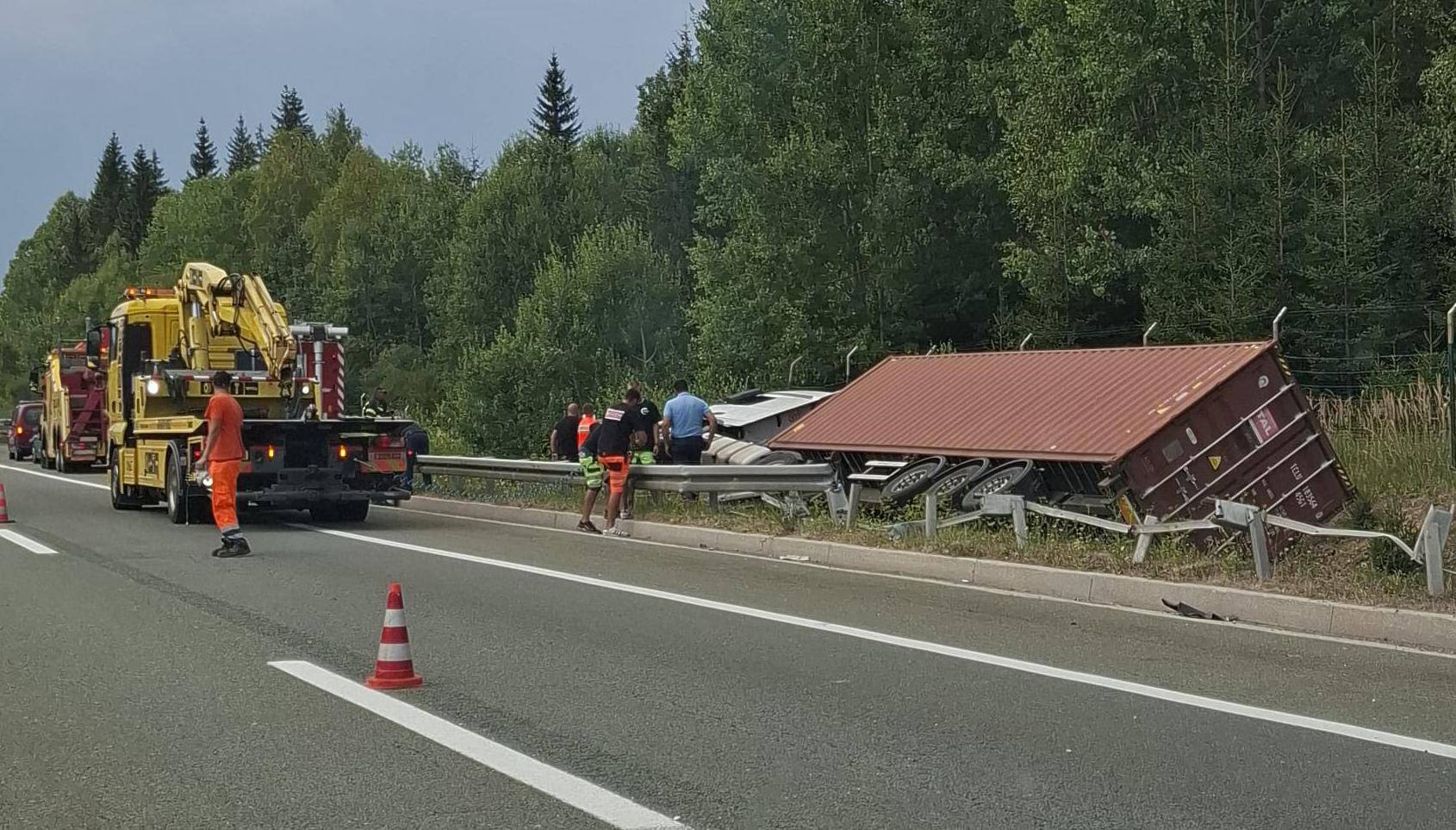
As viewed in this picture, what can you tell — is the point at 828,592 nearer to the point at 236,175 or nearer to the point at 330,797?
the point at 330,797

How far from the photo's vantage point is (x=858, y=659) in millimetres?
8266

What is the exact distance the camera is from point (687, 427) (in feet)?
61.8

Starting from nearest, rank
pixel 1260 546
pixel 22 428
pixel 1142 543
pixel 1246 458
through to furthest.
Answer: pixel 1260 546 → pixel 1142 543 → pixel 1246 458 → pixel 22 428

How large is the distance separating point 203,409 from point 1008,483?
11196 millimetres

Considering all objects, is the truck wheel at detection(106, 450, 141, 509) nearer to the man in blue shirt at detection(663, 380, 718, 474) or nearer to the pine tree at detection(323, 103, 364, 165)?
the man in blue shirt at detection(663, 380, 718, 474)

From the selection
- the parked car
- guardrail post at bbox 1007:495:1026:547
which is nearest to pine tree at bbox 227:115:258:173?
the parked car

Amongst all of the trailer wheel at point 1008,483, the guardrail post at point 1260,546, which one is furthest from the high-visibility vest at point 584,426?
the guardrail post at point 1260,546

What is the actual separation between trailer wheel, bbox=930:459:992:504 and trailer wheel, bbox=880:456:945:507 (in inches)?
5.1

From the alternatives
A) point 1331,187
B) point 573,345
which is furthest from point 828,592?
point 573,345

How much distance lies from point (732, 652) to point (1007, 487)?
619 centimetres

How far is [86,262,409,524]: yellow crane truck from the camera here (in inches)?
691

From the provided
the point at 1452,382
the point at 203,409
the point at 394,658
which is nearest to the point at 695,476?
the point at 203,409

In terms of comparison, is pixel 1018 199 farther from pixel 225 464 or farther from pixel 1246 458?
pixel 225 464

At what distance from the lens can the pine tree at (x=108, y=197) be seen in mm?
121075
